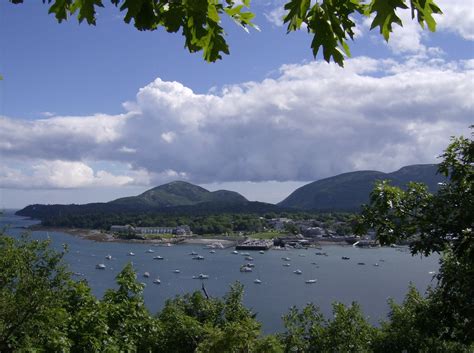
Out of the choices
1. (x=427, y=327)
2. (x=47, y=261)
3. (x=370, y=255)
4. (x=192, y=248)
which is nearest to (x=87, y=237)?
(x=192, y=248)

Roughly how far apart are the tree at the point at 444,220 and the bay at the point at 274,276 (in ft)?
76.4

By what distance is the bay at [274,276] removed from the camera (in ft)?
131

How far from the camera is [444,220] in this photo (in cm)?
519

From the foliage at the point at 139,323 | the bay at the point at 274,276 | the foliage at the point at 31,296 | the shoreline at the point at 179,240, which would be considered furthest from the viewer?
the shoreline at the point at 179,240

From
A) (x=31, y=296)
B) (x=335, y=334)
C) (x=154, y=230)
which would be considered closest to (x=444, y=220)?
(x=335, y=334)

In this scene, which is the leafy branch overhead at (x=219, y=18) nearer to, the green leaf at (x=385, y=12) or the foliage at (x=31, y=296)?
the green leaf at (x=385, y=12)

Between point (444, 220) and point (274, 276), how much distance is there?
53.3 m

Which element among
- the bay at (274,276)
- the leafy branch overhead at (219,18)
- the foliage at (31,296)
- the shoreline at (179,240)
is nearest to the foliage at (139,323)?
the foliage at (31,296)

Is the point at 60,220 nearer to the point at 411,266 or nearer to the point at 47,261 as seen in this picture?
the point at 411,266

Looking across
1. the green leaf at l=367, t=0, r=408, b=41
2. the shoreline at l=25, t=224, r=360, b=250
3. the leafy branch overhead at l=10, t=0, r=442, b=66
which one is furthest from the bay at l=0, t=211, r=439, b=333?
the green leaf at l=367, t=0, r=408, b=41

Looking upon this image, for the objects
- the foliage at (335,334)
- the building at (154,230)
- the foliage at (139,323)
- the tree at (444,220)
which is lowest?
the building at (154,230)

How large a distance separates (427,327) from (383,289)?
4209 centimetres

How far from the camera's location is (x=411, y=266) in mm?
64250

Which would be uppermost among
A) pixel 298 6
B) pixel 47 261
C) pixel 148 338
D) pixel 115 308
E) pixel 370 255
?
pixel 298 6
